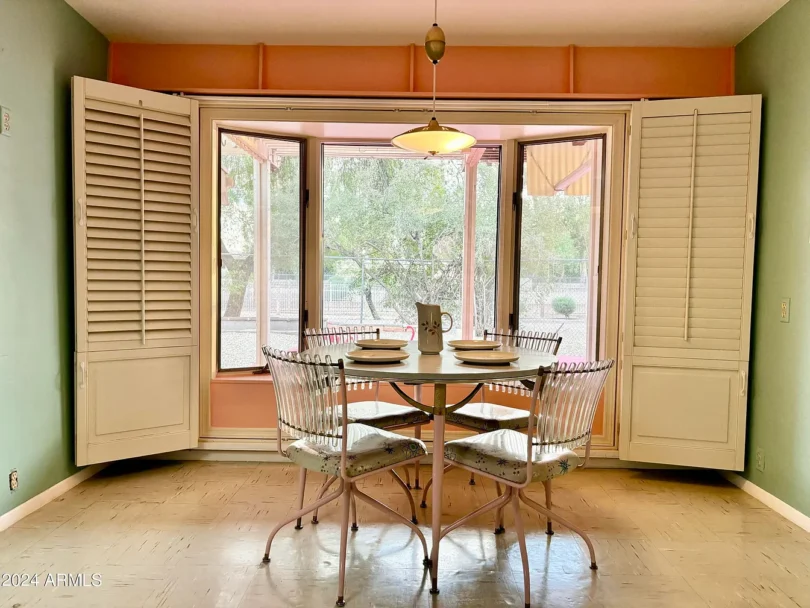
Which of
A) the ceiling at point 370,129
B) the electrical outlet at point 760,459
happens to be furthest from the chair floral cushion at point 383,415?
the electrical outlet at point 760,459

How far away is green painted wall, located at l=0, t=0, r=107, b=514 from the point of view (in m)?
2.58

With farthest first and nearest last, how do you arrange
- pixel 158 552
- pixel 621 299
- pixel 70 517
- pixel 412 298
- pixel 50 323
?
pixel 412 298
pixel 621 299
pixel 50 323
pixel 70 517
pixel 158 552

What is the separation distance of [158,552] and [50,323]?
4.34ft

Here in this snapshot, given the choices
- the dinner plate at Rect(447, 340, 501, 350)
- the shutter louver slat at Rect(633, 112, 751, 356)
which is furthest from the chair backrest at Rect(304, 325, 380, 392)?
the shutter louver slat at Rect(633, 112, 751, 356)

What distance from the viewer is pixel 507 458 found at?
7.06 ft

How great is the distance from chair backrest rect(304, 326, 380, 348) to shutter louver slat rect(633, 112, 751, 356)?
1.56 meters

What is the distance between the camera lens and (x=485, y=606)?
6.61ft

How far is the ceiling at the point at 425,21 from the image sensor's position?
9.75 ft

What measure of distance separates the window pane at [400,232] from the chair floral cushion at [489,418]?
3.67ft

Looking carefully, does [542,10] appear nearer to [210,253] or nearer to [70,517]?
[210,253]

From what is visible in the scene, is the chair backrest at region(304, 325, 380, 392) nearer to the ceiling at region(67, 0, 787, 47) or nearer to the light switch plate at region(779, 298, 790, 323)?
the ceiling at region(67, 0, 787, 47)

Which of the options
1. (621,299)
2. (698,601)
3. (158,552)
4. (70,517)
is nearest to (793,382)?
(621,299)

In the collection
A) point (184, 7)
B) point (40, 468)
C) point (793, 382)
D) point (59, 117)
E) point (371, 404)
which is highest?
point (184, 7)

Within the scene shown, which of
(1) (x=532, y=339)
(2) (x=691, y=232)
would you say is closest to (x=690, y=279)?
(2) (x=691, y=232)
